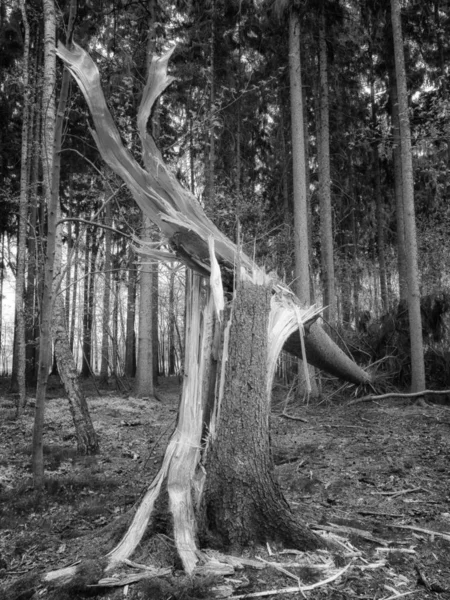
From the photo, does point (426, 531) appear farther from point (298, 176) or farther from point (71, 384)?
point (298, 176)

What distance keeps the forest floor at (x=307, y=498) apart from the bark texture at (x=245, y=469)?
172mm

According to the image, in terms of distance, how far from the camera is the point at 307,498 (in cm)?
473

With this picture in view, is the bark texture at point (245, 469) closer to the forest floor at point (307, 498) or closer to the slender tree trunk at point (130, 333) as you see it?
the forest floor at point (307, 498)

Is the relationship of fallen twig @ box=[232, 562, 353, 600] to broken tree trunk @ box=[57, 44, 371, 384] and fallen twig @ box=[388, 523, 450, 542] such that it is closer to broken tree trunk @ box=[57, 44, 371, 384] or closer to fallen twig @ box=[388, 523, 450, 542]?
fallen twig @ box=[388, 523, 450, 542]

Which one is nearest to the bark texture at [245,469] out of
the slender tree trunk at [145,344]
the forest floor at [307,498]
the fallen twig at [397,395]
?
the forest floor at [307,498]

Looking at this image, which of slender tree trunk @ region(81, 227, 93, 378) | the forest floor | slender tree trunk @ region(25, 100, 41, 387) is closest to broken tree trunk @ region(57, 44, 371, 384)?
the forest floor

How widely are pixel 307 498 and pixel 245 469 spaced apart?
201 centimetres

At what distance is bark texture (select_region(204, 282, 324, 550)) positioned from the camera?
3066mm

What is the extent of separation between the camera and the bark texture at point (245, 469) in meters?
3.07

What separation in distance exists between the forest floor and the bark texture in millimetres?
172

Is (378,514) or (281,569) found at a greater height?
(281,569)

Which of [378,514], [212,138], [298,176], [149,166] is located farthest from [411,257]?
[212,138]

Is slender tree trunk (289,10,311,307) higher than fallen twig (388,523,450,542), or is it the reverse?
slender tree trunk (289,10,311,307)

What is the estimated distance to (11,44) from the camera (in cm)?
1347
